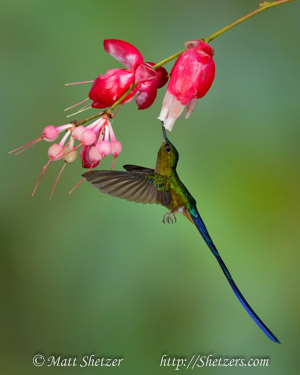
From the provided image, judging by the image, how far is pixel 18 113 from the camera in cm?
205

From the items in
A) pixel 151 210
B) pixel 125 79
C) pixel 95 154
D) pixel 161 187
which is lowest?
pixel 151 210

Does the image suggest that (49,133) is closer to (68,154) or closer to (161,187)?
(68,154)

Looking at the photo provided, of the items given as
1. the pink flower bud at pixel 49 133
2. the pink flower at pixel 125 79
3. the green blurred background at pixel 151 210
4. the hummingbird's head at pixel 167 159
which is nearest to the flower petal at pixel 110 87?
the pink flower at pixel 125 79

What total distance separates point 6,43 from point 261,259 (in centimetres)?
122

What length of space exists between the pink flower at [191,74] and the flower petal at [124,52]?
0.07 metres

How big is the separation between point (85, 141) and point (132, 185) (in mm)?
175

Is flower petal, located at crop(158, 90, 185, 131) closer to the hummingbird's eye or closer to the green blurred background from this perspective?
the hummingbird's eye

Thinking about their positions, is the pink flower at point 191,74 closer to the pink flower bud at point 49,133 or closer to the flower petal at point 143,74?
the flower petal at point 143,74

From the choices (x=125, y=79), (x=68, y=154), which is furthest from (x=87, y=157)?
(x=125, y=79)

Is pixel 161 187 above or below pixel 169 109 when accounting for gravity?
below

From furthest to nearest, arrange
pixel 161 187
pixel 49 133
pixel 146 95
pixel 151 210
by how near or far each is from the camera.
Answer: pixel 151 210 → pixel 161 187 → pixel 146 95 → pixel 49 133

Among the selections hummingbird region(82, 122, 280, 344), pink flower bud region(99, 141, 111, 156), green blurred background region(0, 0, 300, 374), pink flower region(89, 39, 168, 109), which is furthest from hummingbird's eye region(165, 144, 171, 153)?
green blurred background region(0, 0, 300, 374)

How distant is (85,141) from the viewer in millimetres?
866

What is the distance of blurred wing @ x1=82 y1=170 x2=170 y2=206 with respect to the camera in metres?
0.92
